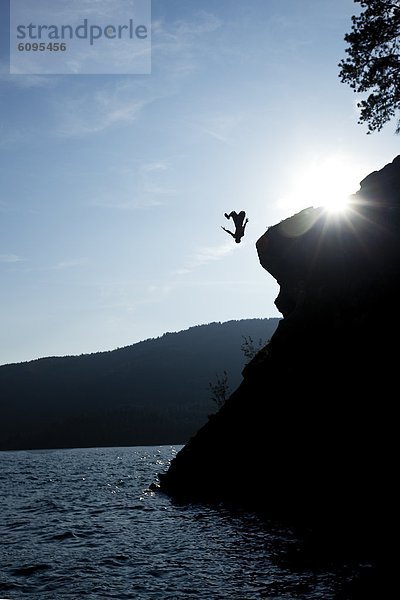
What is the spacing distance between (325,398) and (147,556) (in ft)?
55.0

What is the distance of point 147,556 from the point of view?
72.5 ft

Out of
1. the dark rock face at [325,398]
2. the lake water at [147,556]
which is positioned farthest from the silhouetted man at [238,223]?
the lake water at [147,556]

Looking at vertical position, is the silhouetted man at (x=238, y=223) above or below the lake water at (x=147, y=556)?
above

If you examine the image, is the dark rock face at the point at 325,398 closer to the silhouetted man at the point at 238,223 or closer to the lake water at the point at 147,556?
the lake water at the point at 147,556

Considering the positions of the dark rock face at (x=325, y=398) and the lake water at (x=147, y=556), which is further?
the dark rock face at (x=325, y=398)

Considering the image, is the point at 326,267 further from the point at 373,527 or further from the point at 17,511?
the point at 17,511

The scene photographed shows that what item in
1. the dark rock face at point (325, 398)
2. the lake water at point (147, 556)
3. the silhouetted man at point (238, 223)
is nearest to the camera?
the lake water at point (147, 556)

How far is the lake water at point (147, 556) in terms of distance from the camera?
55.1 ft

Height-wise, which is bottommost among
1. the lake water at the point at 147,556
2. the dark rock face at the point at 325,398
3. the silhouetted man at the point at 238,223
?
the lake water at the point at 147,556

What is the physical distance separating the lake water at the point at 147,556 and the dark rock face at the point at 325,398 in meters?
3.91

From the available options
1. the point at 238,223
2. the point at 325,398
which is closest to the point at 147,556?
the point at 325,398

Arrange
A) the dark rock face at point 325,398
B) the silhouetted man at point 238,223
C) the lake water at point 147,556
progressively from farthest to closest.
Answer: the silhouetted man at point 238,223 → the dark rock face at point 325,398 → the lake water at point 147,556

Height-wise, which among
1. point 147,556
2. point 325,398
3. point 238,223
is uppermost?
point 238,223

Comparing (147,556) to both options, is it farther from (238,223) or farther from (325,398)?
(238,223)
